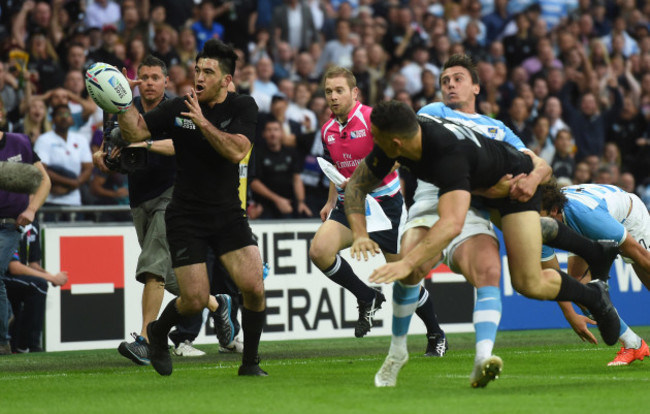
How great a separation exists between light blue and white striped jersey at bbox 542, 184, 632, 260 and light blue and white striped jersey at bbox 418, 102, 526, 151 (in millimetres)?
944

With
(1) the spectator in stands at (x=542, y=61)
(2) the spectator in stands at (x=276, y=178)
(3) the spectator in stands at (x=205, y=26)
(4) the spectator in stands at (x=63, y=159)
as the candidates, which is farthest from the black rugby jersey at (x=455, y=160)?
(1) the spectator in stands at (x=542, y=61)

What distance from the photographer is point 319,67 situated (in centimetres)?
1773

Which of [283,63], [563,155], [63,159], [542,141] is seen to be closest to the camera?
[63,159]

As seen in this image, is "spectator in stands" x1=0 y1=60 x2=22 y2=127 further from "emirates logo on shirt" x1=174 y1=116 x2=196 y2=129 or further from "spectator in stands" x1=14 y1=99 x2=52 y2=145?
"emirates logo on shirt" x1=174 y1=116 x2=196 y2=129

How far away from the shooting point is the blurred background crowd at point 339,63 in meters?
14.0

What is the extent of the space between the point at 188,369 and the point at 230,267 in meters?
1.40

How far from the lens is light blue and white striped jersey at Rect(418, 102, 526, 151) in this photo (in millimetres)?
8742

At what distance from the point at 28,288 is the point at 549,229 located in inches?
224

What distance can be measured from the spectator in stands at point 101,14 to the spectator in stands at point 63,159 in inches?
133

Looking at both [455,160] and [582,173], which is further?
[582,173]

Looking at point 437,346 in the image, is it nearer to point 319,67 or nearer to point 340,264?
point 340,264

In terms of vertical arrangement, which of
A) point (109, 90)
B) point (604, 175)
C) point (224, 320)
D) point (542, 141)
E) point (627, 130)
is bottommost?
point (224, 320)

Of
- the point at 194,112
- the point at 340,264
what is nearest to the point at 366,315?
the point at 340,264

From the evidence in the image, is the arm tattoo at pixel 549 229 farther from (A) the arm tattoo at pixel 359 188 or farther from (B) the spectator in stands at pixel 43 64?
(B) the spectator in stands at pixel 43 64
